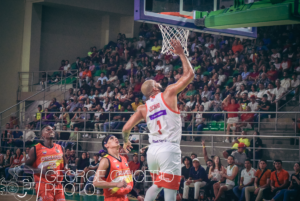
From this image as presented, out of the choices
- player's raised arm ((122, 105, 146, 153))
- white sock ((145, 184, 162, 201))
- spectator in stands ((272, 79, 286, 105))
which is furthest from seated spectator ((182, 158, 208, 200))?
white sock ((145, 184, 162, 201))

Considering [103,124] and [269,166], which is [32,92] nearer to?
[103,124]

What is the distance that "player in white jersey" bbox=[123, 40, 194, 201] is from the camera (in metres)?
5.00

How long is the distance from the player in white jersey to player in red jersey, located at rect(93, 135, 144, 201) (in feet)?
1.34

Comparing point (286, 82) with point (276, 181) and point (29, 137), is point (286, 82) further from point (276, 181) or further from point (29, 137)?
point (29, 137)

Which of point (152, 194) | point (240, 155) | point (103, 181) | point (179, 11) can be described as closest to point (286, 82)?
point (240, 155)

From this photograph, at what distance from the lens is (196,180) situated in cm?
923

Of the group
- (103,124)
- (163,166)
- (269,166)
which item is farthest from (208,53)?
(163,166)

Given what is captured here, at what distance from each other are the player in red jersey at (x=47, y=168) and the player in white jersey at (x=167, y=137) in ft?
6.85

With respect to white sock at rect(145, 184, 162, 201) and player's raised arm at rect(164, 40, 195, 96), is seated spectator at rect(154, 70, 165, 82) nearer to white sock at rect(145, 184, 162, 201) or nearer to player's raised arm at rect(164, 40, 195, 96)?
player's raised arm at rect(164, 40, 195, 96)

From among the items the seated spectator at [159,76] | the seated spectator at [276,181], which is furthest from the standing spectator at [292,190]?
the seated spectator at [159,76]

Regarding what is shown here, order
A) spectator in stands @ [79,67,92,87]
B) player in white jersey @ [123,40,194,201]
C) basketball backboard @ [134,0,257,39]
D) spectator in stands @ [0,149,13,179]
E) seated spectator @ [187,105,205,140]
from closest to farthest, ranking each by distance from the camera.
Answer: player in white jersey @ [123,40,194,201], basketball backboard @ [134,0,257,39], seated spectator @ [187,105,205,140], spectator in stands @ [0,149,13,179], spectator in stands @ [79,67,92,87]

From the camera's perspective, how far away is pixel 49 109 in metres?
16.5

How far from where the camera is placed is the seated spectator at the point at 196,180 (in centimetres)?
918

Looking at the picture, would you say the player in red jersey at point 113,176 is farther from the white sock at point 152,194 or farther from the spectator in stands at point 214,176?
the spectator in stands at point 214,176
